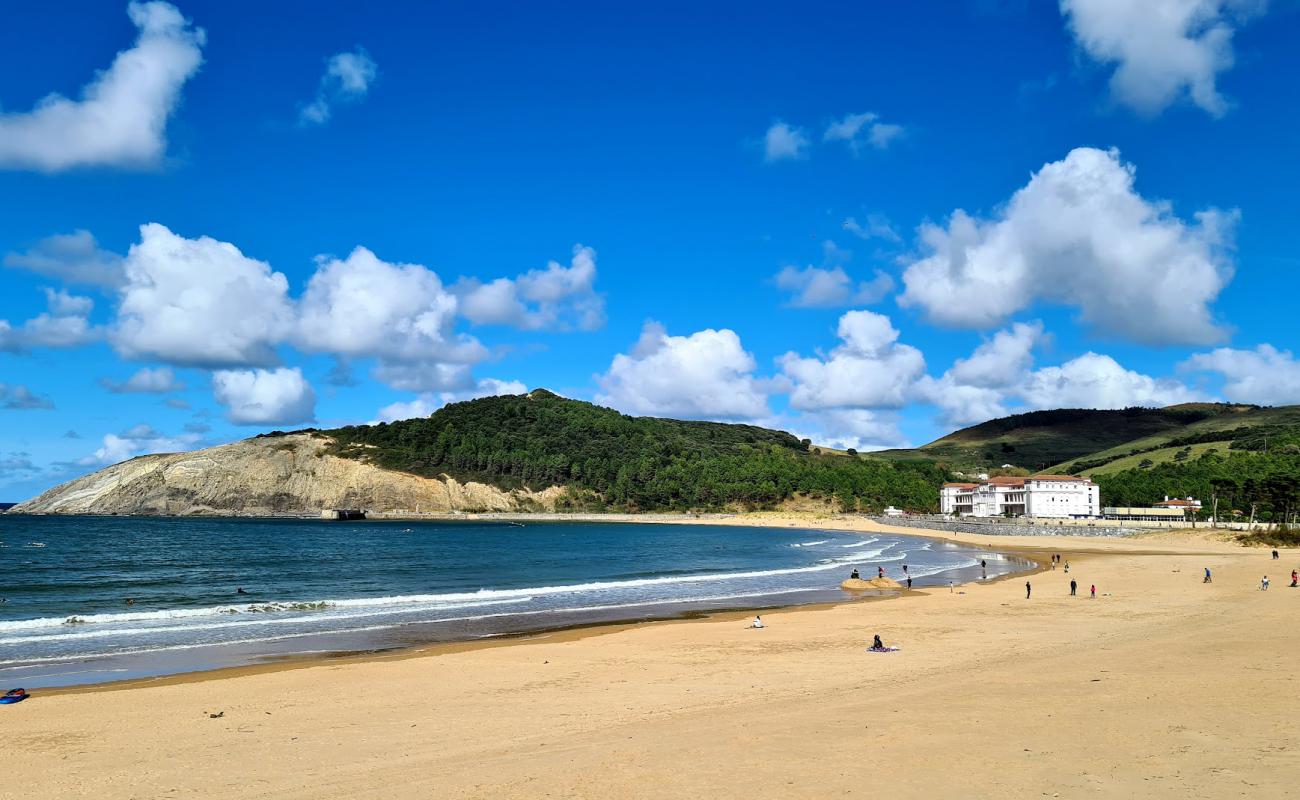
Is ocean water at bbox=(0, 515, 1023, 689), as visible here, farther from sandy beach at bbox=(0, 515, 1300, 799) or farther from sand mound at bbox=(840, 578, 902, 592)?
sandy beach at bbox=(0, 515, 1300, 799)

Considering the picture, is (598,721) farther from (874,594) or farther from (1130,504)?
(1130,504)

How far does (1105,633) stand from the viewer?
27.8 meters

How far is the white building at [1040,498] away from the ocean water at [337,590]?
58.0 meters

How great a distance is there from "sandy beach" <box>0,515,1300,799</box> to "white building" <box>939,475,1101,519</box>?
121m

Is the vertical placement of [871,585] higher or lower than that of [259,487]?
lower

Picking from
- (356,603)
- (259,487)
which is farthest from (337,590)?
(259,487)

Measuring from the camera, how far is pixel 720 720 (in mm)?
16000

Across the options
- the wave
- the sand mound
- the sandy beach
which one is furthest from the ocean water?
the sandy beach

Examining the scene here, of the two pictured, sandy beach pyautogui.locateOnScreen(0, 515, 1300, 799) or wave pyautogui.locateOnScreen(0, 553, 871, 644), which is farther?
wave pyautogui.locateOnScreen(0, 553, 871, 644)

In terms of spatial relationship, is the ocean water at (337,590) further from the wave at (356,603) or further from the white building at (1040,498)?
the white building at (1040,498)

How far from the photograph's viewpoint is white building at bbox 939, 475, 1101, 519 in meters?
141

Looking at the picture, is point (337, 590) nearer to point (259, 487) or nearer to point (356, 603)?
point (356, 603)

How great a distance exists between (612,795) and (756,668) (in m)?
12.3

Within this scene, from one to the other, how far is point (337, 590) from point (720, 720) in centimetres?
3718
